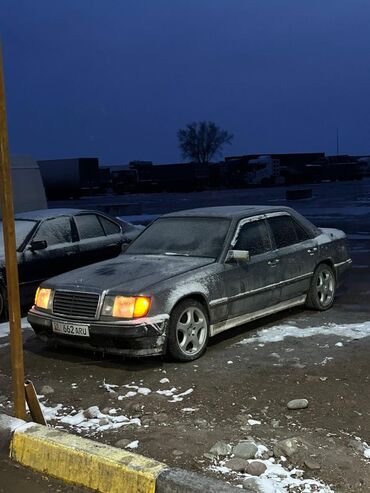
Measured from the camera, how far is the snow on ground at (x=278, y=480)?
131 inches

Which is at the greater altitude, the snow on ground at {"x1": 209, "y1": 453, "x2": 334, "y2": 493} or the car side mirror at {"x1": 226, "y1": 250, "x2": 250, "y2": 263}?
the car side mirror at {"x1": 226, "y1": 250, "x2": 250, "y2": 263}

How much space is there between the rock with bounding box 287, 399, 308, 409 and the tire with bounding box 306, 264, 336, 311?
9.72 feet

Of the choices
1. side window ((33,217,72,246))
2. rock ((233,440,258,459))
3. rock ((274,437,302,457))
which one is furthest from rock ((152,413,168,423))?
side window ((33,217,72,246))

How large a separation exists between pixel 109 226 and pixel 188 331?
4.07 meters

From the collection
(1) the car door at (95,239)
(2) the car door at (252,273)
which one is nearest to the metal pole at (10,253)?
(2) the car door at (252,273)

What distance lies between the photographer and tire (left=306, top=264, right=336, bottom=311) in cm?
741

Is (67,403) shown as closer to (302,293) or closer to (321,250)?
(302,293)

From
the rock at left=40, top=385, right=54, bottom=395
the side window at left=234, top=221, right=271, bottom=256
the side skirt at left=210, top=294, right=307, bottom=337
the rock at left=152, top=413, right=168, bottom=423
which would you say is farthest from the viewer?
the side window at left=234, top=221, right=271, bottom=256

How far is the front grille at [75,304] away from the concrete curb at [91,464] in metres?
1.59

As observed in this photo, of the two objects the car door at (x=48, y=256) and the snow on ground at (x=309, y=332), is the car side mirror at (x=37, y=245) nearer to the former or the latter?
the car door at (x=48, y=256)

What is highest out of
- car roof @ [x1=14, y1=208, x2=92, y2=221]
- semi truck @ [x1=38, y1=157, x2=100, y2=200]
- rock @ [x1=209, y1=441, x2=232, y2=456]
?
semi truck @ [x1=38, y1=157, x2=100, y2=200]

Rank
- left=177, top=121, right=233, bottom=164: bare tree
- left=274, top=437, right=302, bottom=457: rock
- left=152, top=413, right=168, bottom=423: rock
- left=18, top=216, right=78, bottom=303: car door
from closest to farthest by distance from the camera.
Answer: left=274, top=437, right=302, bottom=457: rock → left=152, top=413, right=168, bottom=423: rock → left=18, top=216, right=78, bottom=303: car door → left=177, top=121, right=233, bottom=164: bare tree

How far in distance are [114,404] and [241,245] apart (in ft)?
8.03

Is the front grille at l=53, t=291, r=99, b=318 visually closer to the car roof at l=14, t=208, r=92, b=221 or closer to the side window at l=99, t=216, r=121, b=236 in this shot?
the car roof at l=14, t=208, r=92, b=221
